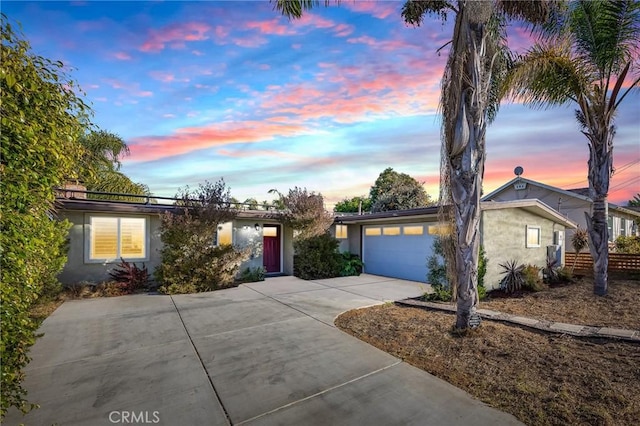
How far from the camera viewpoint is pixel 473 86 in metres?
4.97

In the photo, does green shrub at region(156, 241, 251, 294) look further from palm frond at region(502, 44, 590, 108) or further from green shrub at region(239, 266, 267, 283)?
palm frond at region(502, 44, 590, 108)

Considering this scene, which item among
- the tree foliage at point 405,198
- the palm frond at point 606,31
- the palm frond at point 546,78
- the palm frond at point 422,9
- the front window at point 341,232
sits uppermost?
the palm frond at point 606,31

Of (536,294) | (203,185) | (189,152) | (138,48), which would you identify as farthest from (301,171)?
(536,294)

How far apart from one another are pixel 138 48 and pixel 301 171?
10.3m

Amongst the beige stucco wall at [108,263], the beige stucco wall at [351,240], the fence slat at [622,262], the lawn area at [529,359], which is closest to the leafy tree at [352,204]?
the beige stucco wall at [351,240]

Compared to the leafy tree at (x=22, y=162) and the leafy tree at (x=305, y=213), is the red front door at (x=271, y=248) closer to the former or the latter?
the leafy tree at (x=305, y=213)

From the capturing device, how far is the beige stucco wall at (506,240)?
30.5 feet

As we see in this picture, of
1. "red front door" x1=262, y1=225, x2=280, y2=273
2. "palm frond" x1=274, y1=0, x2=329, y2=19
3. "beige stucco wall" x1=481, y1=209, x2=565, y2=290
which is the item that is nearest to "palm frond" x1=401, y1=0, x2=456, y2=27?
"palm frond" x1=274, y1=0, x2=329, y2=19

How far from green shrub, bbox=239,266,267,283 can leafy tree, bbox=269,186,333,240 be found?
2010 mm

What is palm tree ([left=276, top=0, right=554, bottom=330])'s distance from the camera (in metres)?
4.97

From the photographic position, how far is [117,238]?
384 inches

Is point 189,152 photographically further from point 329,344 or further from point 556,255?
point 556,255

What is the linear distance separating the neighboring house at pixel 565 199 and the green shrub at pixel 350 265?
10760 mm

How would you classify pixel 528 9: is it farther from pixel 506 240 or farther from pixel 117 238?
pixel 117 238
